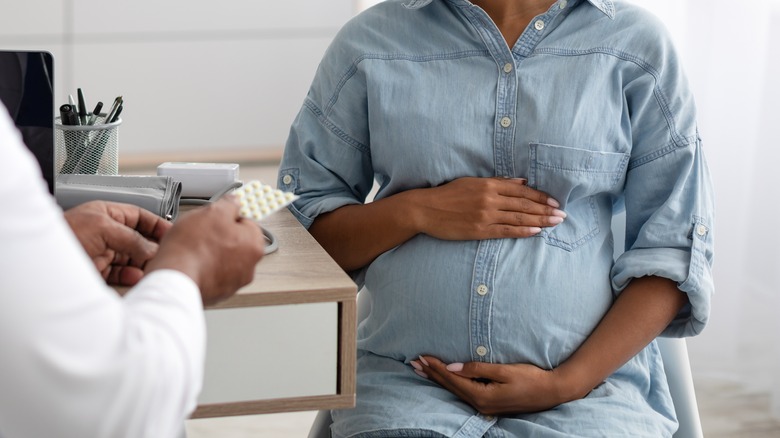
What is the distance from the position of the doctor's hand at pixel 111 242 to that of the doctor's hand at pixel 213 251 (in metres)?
0.22

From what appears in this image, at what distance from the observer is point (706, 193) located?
145 centimetres

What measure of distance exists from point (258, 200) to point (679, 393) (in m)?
0.78

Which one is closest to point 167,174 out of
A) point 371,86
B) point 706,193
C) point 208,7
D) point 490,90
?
point 371,86

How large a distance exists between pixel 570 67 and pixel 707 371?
1.62 metres

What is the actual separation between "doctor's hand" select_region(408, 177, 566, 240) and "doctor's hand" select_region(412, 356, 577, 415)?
0.18m

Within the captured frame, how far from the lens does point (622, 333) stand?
1.41 metres

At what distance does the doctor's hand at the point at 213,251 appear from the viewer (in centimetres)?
94

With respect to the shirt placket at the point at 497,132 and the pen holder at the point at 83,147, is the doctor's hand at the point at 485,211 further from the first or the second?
the pen holder at the point at 83,147

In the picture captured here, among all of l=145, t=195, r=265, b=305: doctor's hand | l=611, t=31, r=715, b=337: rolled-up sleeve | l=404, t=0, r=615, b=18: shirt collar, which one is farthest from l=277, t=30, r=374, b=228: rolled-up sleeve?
l=145, t=195, r=265, b=305: doctor's hand

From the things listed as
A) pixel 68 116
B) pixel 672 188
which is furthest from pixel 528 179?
pixel 68 116

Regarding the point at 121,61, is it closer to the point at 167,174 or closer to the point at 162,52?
the point at 162,52

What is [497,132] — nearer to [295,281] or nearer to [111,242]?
[295,281]

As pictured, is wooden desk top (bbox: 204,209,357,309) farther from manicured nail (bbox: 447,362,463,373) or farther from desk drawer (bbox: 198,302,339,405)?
manicured nail (bbox: 447,362,463,373)

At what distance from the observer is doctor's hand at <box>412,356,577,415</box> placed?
1.38 m
